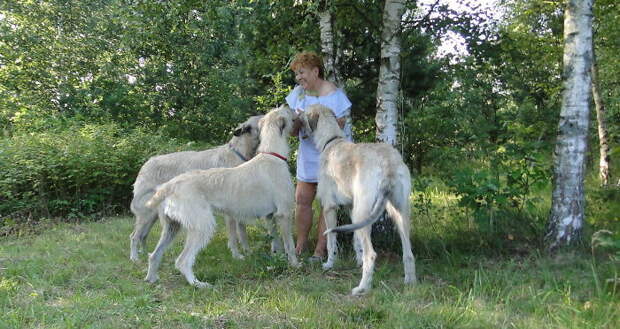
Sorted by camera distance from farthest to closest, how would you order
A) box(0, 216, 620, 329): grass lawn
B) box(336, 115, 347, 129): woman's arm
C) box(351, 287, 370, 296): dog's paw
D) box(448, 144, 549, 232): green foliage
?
box(336, 115, 347, 129): woman's arm, box(448, 144, 549, 232): green foliage, box(351, 287, 370, 296): dog's paw, box(0, 216, 620, 329): grass lawn

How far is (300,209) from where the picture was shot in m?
5.32

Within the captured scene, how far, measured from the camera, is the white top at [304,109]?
16.6ft

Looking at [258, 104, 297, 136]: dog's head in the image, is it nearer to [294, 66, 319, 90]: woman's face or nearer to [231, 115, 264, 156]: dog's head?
[294, 66, 319, 90]: woman's face

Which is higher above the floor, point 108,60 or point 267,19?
point 108,60

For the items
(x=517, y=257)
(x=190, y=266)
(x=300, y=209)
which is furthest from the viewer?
(x=300, y=209)

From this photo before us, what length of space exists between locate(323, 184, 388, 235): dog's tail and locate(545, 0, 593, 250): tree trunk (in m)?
1.97

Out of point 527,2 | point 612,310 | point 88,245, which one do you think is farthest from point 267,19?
point 527,2

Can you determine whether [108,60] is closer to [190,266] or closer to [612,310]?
[190,266]

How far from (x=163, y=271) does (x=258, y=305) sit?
1673mm

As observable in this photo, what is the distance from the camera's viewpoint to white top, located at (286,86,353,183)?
5.05 metres

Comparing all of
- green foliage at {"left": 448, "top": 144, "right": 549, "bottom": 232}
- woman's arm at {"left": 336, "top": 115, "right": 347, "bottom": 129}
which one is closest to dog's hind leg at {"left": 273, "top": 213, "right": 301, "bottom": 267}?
woman's arm at {"left": 336, "top": 115, "right": 347, "bottom": 129}

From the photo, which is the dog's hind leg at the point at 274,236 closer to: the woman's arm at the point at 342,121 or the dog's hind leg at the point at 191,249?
the dog's hind leg at the point at 191,249

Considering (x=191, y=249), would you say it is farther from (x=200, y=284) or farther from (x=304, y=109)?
(x=304, y=109)

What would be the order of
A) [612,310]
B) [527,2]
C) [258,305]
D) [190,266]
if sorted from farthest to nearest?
[527,2], [190,266], [258,305], [612,310]
